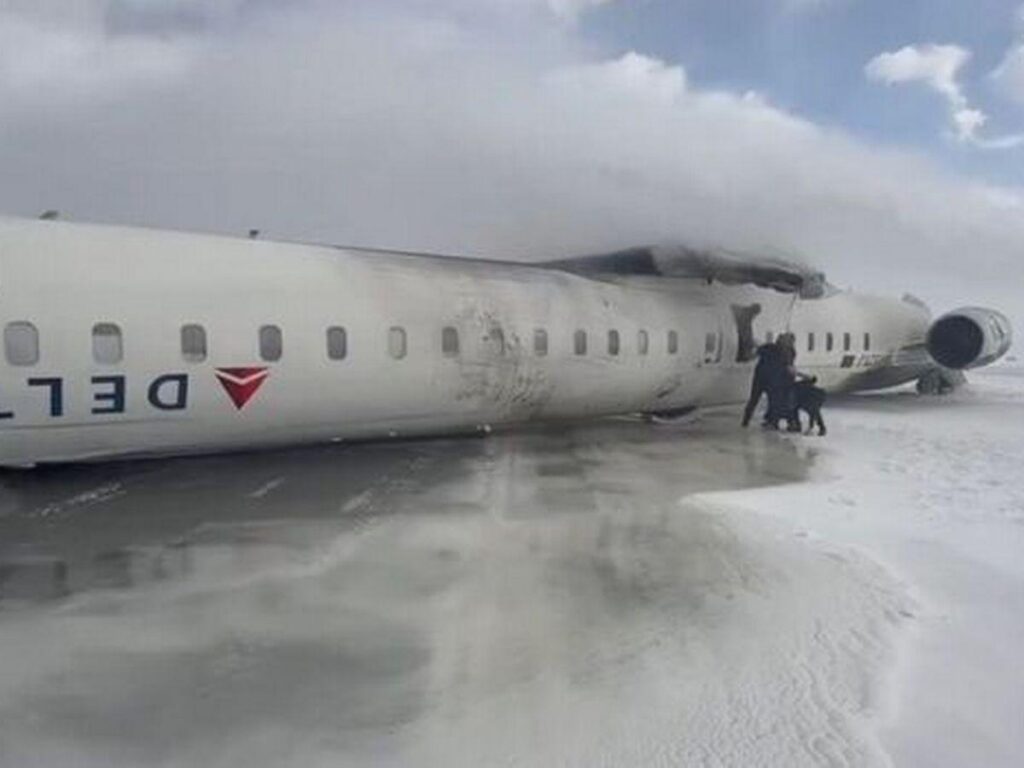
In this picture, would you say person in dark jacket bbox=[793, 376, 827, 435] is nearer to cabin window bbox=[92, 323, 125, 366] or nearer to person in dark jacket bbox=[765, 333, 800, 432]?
person in dark jacket bbox=[765, 333, 800, 432]

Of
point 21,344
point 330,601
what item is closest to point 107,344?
point 21,344

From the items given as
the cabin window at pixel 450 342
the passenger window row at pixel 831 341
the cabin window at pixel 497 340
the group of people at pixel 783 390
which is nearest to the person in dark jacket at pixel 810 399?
the group of people at pixel 783 390

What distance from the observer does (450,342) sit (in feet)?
35.4

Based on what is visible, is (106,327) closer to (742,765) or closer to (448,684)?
(448,684)

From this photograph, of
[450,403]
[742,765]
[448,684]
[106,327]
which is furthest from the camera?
[450,403]

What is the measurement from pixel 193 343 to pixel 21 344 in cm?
149

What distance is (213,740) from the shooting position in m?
3.64

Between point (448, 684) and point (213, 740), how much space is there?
1.06 meters

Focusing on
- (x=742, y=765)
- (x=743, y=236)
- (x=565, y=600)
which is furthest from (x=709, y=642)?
(x=743, y=236)

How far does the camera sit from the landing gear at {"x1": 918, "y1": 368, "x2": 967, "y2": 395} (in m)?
21.0

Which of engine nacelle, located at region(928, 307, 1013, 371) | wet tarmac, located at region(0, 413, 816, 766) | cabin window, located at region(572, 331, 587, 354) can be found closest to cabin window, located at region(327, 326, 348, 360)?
wet tarmac, located at region(0, 413, 816, 766)

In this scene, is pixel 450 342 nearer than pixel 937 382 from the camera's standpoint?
Yes

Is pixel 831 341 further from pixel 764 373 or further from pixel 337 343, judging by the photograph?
pixel 337 343

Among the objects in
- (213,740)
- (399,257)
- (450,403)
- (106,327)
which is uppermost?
(399,257)
